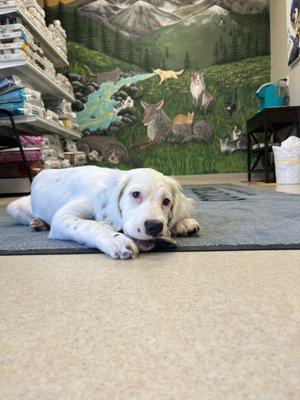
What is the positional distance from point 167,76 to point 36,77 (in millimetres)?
2250

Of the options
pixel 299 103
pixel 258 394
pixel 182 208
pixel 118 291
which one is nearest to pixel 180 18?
pixel 299 103

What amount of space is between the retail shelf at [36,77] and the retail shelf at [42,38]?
0.42m

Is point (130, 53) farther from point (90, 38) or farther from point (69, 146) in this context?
point (69, 146)

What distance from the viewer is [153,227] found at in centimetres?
109

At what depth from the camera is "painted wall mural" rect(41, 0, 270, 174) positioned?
5664 mm

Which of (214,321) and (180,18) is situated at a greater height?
(180,18)

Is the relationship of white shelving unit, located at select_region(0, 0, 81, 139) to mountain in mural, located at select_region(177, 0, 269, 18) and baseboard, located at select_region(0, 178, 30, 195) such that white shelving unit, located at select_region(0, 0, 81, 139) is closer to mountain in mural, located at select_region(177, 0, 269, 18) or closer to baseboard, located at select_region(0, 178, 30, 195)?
baseboard, located at select_region(0, 178, 30, 195)

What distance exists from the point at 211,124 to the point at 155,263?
16.0 feet

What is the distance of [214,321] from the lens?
63 centimetres

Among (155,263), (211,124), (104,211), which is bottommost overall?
(155,263)

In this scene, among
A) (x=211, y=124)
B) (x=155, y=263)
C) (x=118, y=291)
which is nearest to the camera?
(x=118, y=291)

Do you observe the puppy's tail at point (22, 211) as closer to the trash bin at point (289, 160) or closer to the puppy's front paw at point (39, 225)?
the puppy's front paw at point (39, 225)

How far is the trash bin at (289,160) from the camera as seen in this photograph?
3.74 meters

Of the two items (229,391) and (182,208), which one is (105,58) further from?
(229,391)
